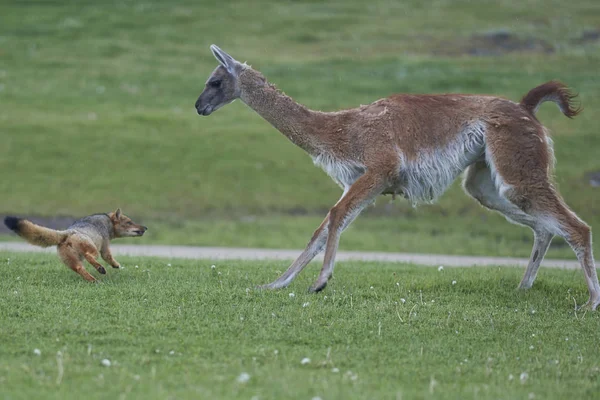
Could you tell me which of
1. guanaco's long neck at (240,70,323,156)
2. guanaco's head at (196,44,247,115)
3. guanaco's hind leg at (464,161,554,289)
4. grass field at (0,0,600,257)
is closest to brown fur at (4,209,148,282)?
guanaco's head at (196,44,247,115)

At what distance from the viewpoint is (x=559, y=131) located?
24.5 m

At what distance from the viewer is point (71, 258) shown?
387 inches

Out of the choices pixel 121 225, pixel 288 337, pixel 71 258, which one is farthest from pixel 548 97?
pixel 71 258

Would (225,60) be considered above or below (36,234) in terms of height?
above

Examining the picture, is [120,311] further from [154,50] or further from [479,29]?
[479,29]

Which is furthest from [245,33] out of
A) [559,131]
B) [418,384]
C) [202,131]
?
[418,384]

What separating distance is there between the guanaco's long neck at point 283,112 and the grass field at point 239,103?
24.8 ft

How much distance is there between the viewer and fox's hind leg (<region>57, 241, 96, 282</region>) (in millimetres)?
9789

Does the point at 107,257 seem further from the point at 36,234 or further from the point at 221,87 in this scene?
the point at 221,87

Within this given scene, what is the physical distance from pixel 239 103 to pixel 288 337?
866 inches

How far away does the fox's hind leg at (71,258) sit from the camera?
9.79m

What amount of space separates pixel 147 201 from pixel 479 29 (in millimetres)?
23064

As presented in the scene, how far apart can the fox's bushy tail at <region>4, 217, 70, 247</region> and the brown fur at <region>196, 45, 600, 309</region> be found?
233 centimetres

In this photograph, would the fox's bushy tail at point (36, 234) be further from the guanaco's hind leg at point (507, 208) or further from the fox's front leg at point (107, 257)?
the guanaco's hind leg at point (507, 208)
